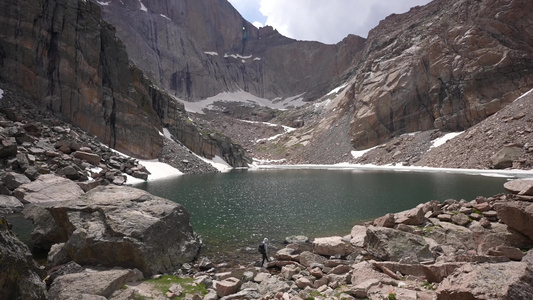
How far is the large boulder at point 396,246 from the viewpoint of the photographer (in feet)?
45.8

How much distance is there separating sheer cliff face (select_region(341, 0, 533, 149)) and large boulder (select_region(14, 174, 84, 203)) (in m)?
93.3

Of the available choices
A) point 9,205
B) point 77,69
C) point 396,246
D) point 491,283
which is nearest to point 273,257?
point 396,246

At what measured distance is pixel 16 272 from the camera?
6.52m

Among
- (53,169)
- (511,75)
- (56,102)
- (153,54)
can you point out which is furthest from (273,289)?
(153,54)

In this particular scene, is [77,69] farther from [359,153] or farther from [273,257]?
[359,153]

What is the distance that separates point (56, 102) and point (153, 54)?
14205cm

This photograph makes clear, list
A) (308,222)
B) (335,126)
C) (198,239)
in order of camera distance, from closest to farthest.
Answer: (198,239) < (308,222) < (335,126)

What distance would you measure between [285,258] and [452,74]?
96699mm

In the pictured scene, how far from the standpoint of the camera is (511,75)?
7669 centimetres

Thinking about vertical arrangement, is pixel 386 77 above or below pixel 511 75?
above

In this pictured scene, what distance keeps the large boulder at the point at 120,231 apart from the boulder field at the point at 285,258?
0.16 ft

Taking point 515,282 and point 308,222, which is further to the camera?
point 308,222

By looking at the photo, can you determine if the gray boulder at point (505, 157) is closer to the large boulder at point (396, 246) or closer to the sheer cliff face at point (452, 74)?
the sheer cliff face at point (452, 74)

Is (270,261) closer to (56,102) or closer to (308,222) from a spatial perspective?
(308,222)
